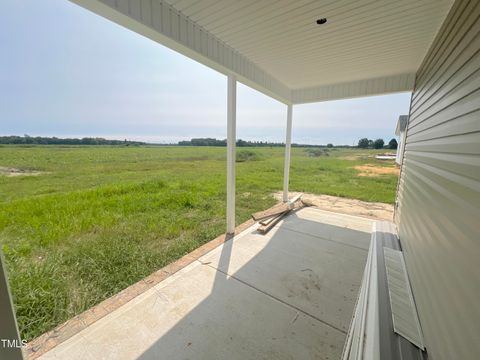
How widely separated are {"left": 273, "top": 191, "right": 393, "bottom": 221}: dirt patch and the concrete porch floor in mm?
1879

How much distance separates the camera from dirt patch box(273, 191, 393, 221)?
4.40 metres

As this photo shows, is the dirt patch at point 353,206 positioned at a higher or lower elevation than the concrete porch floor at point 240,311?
higher

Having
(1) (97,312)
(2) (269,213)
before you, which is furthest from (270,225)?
(1) (97,312)

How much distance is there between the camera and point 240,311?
179 centimetres

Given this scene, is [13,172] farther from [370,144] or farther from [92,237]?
[370,144]

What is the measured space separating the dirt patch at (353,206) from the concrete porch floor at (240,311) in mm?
1879

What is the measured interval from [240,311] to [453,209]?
1717 mm

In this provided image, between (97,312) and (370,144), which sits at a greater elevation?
(370,144)

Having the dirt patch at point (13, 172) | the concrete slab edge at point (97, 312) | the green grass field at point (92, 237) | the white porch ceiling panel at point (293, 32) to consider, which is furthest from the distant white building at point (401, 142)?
the dirt patch at point (13, 172)

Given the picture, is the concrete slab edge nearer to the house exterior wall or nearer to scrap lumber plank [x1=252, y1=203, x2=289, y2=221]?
scrap lumber plank [x1=252, y1=203, x2=289, y2=221]

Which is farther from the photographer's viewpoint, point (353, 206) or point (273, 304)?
point (353, 206)

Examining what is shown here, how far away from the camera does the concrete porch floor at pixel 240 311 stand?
1438mm

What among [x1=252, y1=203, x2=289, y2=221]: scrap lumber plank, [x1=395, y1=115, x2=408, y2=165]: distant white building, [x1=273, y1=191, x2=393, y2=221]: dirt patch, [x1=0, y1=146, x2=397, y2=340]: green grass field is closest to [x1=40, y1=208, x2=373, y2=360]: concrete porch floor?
[x1=0, y1=146, x2=397, y2=340]: green grass field

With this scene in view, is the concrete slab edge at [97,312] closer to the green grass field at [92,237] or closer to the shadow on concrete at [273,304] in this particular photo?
the green grass field at [92,237]
